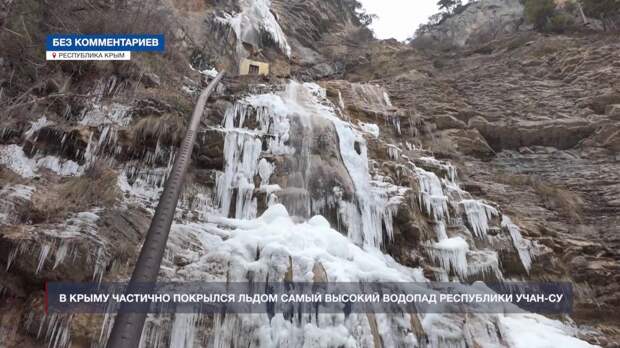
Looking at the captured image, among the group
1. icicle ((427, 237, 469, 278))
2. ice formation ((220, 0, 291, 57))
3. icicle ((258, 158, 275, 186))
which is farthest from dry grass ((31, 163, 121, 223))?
ice formation ((220, 0, 291, 57))

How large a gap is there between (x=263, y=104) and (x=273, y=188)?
299 centimetres

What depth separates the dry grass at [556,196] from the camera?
8016mm

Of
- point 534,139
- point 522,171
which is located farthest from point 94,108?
point 534,139

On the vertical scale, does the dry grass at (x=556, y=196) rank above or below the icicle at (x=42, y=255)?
above

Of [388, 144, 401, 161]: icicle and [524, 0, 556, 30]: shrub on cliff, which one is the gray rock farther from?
[524, 0, 556, 30]: shrub on cliff

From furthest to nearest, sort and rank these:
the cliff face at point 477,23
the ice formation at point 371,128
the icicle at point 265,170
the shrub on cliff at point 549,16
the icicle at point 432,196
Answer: the cliff face at point 477,23
the shrub on cliff at point 549,16
the ice formation at point 371,128
the icicle at point 432,196
the icicle at point 265,170

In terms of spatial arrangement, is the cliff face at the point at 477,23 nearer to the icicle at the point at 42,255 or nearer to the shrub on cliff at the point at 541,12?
the shrub on cliff at the point at 541,12

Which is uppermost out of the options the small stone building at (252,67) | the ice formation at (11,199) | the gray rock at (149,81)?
the small stone building at (252,67)

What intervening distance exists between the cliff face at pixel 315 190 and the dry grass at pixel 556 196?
0.04 metres

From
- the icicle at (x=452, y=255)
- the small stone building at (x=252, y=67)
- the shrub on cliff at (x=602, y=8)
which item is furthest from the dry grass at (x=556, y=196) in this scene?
the shrub on cliff at (x=602, y=8)

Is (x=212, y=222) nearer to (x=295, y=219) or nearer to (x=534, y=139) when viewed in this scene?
(x=295, y=219)

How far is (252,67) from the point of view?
15664 mm
